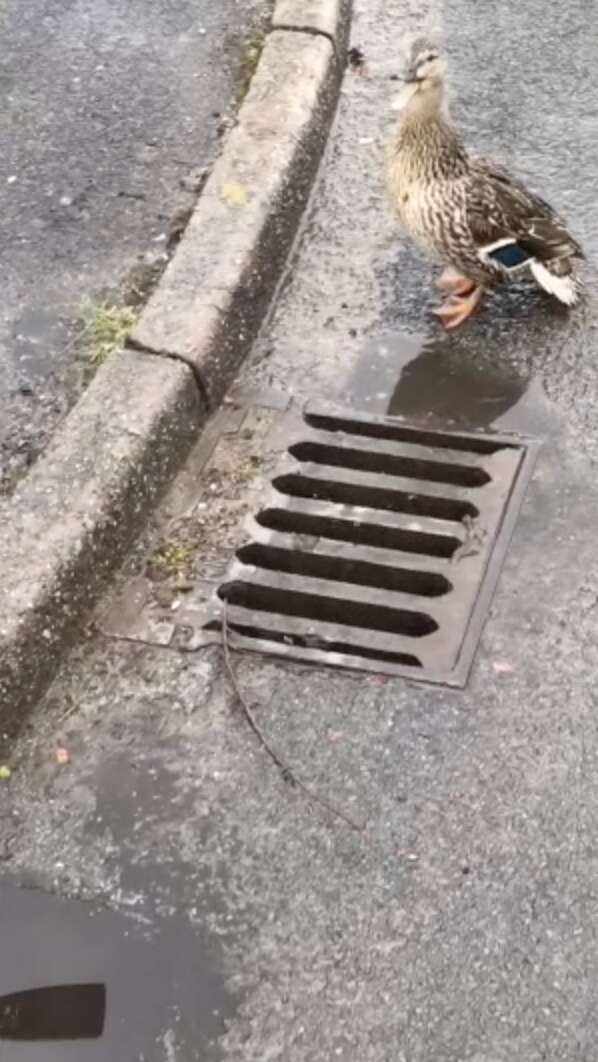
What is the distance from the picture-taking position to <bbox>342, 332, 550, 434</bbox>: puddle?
3.80m

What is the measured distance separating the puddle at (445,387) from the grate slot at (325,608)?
2.27ft

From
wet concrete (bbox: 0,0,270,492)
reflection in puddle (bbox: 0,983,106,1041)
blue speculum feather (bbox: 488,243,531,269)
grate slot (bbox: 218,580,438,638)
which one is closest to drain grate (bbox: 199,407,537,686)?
grate slot (bbox: 218,580,438,638)

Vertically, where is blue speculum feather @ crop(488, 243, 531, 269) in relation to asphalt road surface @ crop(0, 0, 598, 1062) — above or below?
above

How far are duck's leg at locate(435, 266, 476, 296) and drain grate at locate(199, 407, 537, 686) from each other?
23.1 inches

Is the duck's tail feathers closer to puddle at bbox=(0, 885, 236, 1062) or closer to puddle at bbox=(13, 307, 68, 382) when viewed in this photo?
puddle at bbox=(13, 307, 68, 382)

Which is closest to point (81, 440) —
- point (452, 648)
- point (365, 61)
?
point (452, 648)

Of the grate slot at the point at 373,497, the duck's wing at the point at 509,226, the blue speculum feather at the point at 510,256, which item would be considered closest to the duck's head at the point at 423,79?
the duck's wing at the point at 509,226

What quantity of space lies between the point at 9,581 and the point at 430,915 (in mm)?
1192

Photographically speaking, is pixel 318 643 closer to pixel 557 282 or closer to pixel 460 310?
pixel 460 310

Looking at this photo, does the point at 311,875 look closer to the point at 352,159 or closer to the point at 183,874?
the point at 183,874

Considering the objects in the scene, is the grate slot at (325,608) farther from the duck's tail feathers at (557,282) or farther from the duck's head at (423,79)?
the duck's head at (423,79)

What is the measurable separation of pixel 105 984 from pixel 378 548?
52.2 inches

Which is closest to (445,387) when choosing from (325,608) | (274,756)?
(325,608)

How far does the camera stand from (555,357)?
3.95 m
